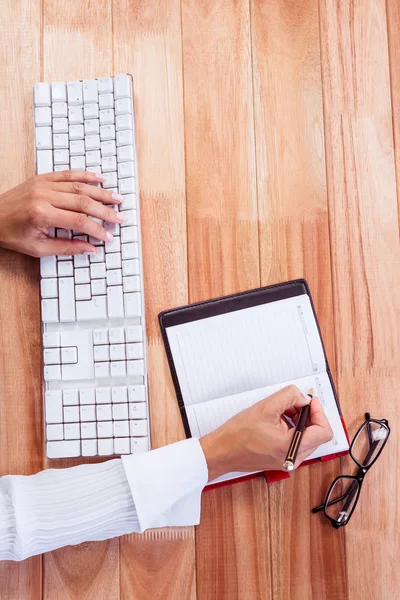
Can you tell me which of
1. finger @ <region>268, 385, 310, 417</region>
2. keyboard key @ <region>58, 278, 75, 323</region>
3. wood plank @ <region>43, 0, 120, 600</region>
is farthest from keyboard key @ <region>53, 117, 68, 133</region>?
finger @ <region>268, 385, 310, 417</region>

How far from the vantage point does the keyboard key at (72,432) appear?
892 mm

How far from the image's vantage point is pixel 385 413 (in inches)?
35.9

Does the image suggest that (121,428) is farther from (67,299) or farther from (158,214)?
(158,214)

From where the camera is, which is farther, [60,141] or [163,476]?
[60,141]

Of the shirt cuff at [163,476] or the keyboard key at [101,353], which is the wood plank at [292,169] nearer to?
the shirt cuff at [163,476]

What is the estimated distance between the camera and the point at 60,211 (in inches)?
35.2

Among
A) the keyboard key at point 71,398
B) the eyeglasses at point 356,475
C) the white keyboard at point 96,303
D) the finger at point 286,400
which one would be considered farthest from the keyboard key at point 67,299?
the eyeglasses at point 356,475

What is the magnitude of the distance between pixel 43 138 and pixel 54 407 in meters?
0.44

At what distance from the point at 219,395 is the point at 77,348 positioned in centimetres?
24

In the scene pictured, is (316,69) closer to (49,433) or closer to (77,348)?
(77,348)

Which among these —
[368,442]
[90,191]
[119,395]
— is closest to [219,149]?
[90,191]

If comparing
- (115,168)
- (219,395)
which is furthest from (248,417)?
(115,168)

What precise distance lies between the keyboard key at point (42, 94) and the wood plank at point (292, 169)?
35 centimetres

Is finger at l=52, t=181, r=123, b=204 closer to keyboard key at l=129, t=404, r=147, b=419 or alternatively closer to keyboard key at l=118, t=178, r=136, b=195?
keyboard key at l=118, t=178, r=136, b=195
